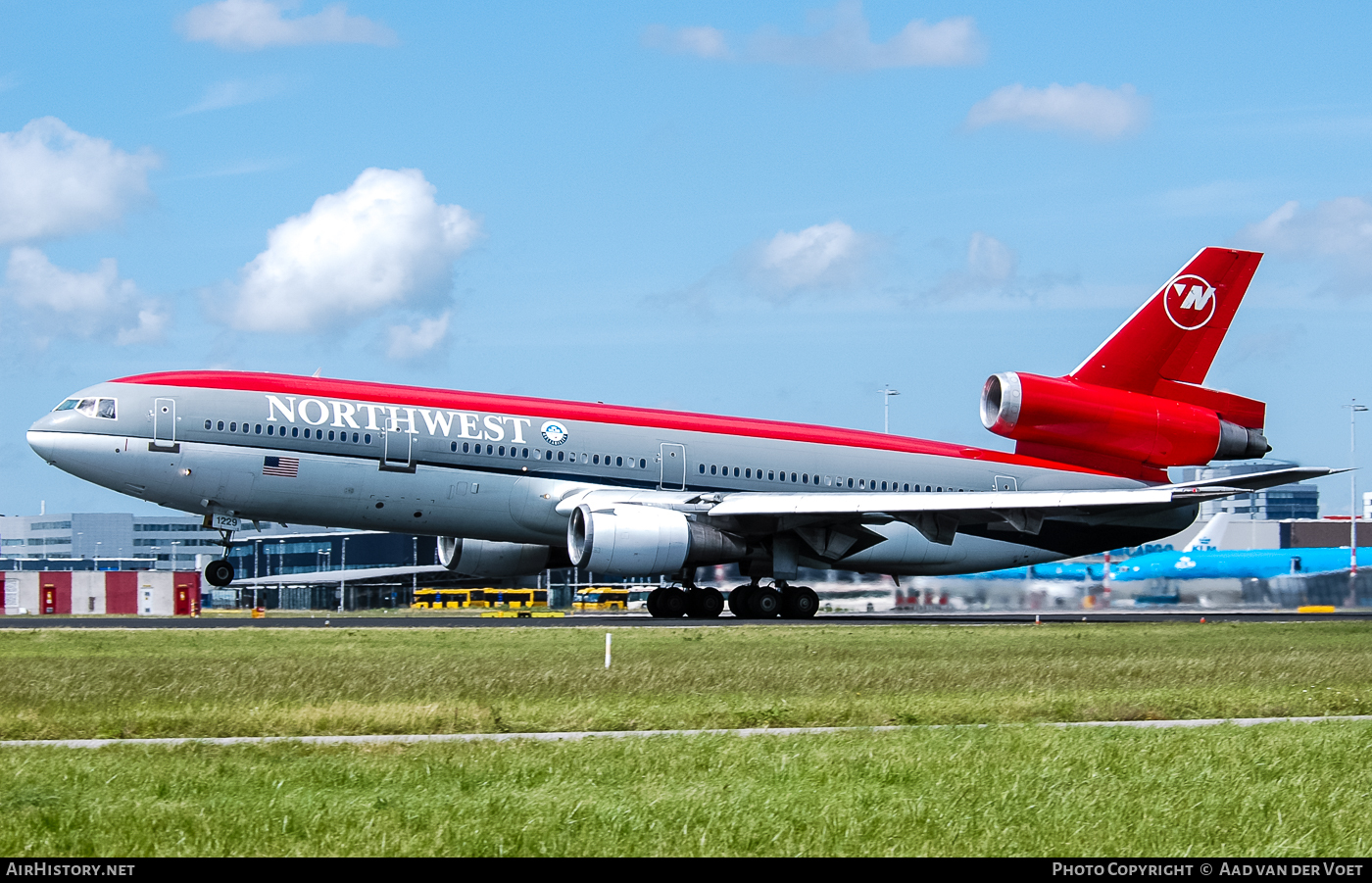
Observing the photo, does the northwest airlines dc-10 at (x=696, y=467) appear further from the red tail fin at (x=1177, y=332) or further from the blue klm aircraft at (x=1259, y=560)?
the blue klm aircraft at (x=1259, y=560)

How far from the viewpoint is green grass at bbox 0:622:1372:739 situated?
1455 centimetres

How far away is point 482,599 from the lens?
67000 mm

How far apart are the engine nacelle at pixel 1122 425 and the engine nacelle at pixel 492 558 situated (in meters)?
12.0

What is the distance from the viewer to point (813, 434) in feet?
124

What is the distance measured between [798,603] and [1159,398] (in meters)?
10.8

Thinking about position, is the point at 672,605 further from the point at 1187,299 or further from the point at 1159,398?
the point at 1187,299

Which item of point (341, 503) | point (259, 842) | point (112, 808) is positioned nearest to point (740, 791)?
point (259, 842)

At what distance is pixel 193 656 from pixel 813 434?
61.9 ft

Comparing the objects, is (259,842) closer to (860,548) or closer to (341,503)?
(341,503)

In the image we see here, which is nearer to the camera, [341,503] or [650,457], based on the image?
[341,503]

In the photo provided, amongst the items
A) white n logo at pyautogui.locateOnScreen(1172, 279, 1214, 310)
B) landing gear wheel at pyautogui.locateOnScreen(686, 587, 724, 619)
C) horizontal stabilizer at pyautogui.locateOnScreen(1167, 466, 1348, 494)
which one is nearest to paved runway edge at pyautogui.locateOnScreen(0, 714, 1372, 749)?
horizontal stabilizer at pyautogui.locateOnScreen(1167, 466, 1348, 494)

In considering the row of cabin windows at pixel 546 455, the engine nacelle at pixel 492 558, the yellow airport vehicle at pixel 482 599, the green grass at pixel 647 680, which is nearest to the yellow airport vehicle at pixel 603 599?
the yellow airport vehicle at pixel 482 599

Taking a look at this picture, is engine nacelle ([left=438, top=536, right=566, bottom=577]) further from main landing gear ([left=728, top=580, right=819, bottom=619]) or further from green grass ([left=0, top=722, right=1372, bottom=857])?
green grass ([left=0, top=722, right=1372, bottom=857])

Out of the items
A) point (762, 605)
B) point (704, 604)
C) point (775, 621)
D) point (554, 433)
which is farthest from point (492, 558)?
point (775, 621)
